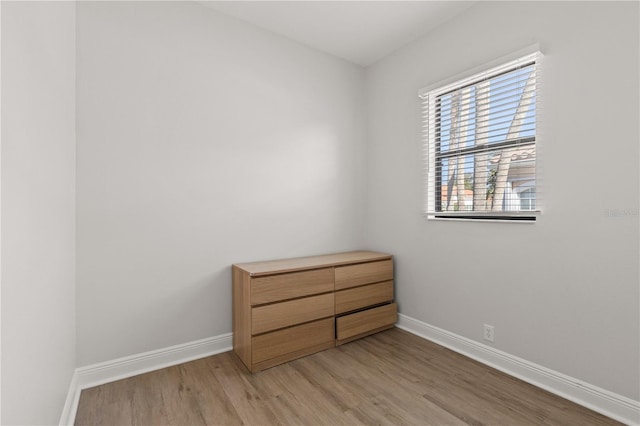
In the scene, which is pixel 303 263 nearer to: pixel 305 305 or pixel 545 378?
pixel 305 305

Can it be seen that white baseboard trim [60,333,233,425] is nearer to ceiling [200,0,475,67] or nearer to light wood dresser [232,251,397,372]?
light wood dresser [232,251,397,372]

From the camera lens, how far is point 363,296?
269cm

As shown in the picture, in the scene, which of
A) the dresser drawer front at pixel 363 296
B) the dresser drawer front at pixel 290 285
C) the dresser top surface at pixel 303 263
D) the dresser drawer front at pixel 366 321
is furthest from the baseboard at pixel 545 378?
the dresser drawer front at pixel 290 285

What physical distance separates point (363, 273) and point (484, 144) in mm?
1380

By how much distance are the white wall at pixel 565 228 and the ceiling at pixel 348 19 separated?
208mm

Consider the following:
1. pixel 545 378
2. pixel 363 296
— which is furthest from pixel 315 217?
pixel 545 378

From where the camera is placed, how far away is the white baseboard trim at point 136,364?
1.80 m

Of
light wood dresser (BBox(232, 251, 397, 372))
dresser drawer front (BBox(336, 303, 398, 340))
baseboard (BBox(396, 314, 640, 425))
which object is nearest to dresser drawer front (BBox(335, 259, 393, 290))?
light wood dresser (BBox(232, 251, 397, 372))

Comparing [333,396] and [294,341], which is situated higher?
[294,341]

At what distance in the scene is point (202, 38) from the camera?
236 centimetres

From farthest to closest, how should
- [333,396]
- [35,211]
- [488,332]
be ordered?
[488,332] < [333,396] < [35,211]

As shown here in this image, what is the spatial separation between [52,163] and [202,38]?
1.51 m

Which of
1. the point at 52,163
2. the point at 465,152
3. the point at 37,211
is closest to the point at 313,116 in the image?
the point at 465,152

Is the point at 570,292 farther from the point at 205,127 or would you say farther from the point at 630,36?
the point at 205,127
